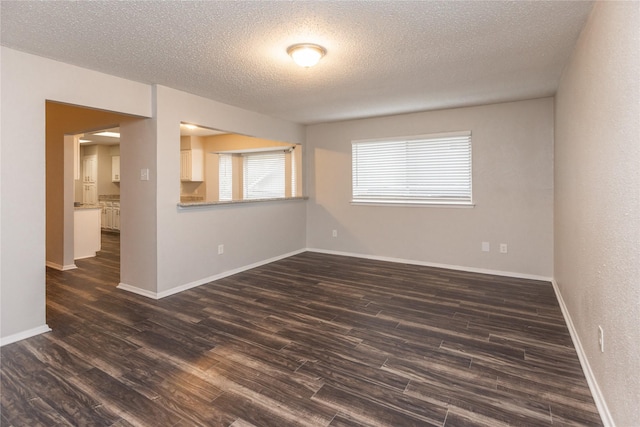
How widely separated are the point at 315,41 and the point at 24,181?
2.56 metres

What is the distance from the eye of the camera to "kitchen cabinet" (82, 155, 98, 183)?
335 inches

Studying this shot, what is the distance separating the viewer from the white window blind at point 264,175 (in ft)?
22.3

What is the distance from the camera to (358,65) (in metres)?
2.91

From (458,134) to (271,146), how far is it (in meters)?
3.43

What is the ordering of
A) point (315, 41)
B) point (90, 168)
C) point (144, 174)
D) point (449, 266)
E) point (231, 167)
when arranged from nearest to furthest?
point (315, 41)
point (144, 174)
point (449, 266)
point (231, 167)
point (90, 168)

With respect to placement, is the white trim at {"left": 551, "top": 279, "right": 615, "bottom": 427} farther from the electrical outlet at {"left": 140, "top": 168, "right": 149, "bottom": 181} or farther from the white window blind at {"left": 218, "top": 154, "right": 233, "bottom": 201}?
Answer: the white window blind at {"left": 218, "top": 154, "right": 233, "bottom": 201}

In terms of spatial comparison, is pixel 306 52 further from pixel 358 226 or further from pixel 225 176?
pixel 225 176

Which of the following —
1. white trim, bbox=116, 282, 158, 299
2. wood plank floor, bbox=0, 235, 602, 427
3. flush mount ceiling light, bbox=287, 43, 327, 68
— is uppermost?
flush mount ceiling light, bbox=287, 43, 327, 68

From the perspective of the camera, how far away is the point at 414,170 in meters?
4.91

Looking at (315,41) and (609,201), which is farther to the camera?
(315,41)

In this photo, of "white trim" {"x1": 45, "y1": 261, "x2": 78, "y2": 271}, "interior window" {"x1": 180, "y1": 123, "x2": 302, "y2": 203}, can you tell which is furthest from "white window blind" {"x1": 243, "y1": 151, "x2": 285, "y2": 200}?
"white trim" {"x1": 45, "y1": 261, "x2": 78, "y2": 271}

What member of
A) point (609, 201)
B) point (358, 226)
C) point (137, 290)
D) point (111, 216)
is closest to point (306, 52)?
point (609, 201)

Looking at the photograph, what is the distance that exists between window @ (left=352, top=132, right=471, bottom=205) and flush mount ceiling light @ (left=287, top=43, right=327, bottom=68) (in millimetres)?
2669

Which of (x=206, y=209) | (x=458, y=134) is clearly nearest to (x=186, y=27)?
(x=206, y=209)
